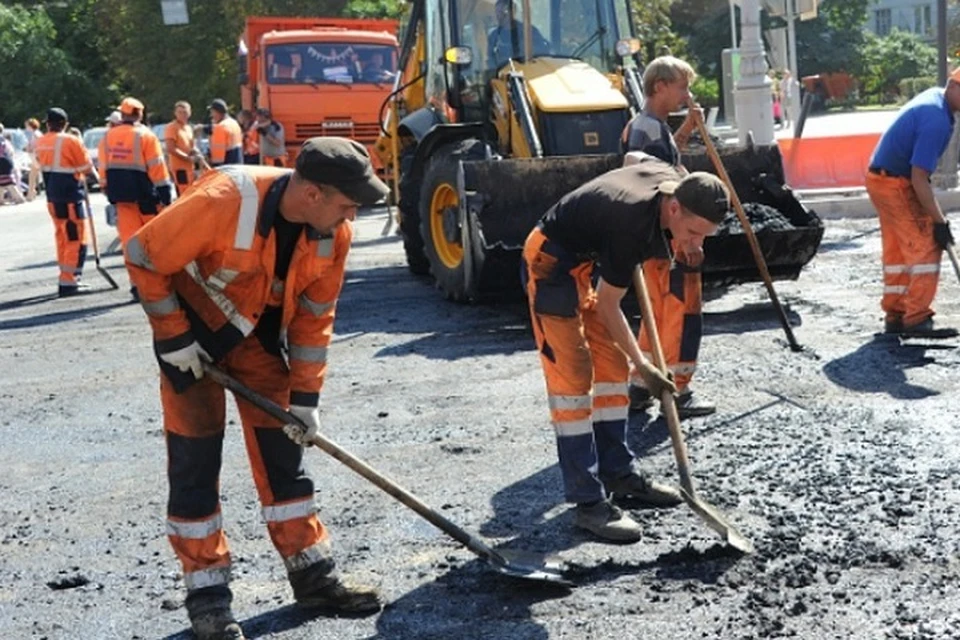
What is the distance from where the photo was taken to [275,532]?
4.39 metres

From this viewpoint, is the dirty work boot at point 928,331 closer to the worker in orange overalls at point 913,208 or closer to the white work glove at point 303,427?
the worker in orange overalls at point 913,208

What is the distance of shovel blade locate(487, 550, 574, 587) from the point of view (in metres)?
4.32

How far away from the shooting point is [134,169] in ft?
37.2

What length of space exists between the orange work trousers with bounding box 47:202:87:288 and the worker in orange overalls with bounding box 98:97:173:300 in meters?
0.85

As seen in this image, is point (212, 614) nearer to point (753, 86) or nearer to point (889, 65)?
point (753, 86)

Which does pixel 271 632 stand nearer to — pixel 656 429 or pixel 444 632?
pixel 444 632

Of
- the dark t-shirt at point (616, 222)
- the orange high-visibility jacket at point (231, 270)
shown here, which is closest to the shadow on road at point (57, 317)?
the dark t-shirt at point (616, 222)

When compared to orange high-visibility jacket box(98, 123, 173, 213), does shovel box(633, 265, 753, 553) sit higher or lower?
lower

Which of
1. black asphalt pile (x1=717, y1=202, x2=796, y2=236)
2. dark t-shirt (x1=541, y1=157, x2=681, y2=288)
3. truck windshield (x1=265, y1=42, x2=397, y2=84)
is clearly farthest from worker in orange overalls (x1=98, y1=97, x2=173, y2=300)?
truck windshield (x1=265, y1=42, x2=397, y2=84)

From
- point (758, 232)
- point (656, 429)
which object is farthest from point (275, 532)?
point (758, 232)

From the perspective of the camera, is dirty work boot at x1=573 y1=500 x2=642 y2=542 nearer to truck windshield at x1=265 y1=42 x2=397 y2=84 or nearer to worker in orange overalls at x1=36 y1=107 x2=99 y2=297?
worker in orange overalls at x1=36 y1=107 x2=99 y2=297

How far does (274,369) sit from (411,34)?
8.00 meters

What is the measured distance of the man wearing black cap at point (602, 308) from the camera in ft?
15.0

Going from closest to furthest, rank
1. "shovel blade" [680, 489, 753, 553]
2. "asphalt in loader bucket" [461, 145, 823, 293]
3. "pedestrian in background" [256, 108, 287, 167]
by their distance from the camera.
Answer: "shovel blade" [680, 489, 753, 553], "asphalt in loader bucket" [461, 145, 823, 293], "pedestrian in background" [256, 108, 287, 167]
